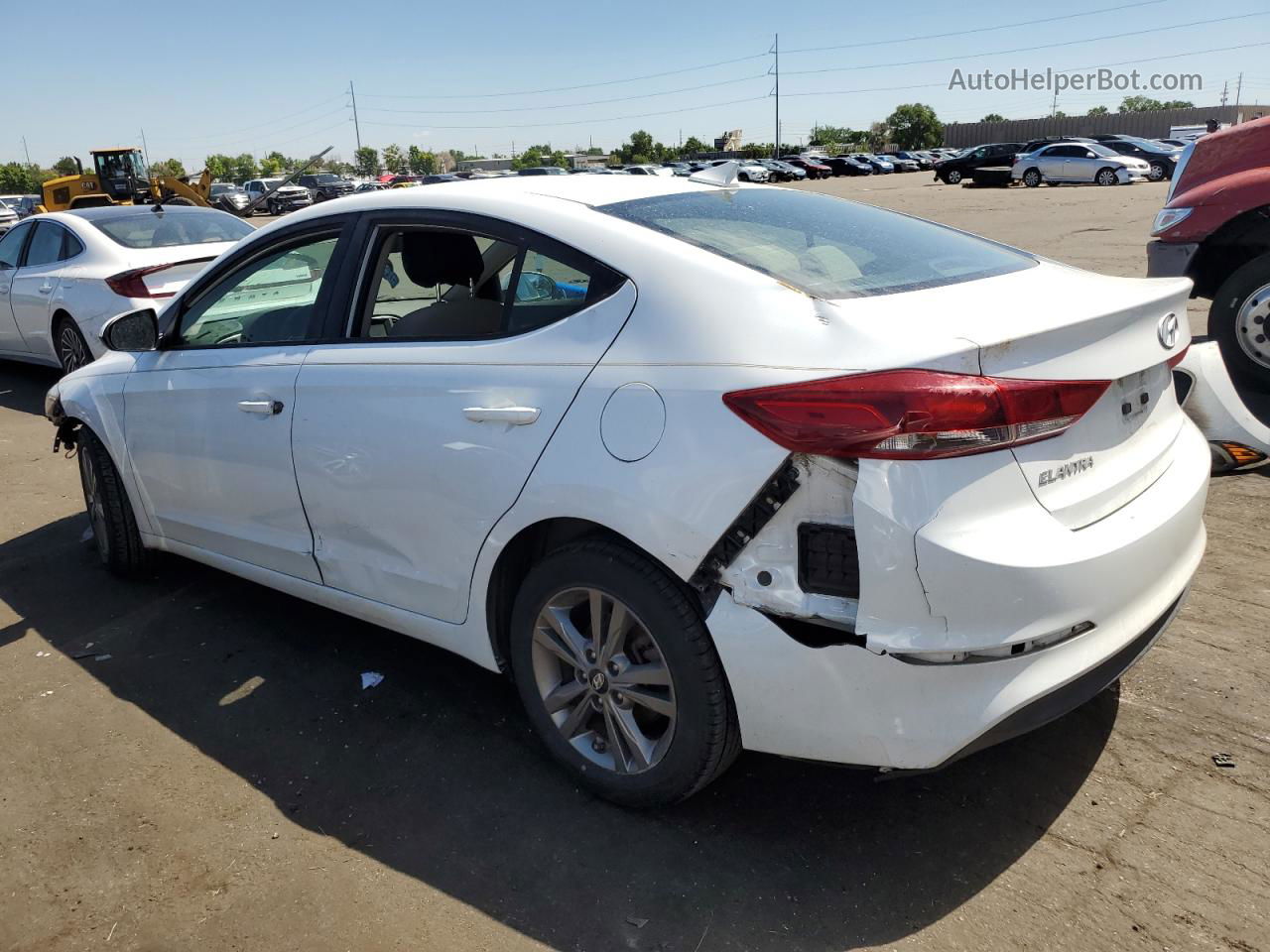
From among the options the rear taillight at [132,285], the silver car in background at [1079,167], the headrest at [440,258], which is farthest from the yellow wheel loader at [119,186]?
the silver car in background at [1079,167]

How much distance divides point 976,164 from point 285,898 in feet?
151

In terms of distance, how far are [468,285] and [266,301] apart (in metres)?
1.11

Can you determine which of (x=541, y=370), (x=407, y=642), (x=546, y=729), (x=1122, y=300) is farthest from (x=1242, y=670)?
(x=407, y=642)

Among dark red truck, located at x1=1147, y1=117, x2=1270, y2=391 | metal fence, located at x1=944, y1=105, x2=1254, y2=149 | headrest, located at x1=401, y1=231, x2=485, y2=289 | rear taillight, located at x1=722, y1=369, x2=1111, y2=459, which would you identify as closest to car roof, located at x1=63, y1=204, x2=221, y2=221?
headrest, located at x1=401, y1=231, x2=485, y2=289

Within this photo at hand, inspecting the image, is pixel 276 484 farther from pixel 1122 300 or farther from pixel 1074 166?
pixel 1074 166

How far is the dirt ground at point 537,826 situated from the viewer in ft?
8.17

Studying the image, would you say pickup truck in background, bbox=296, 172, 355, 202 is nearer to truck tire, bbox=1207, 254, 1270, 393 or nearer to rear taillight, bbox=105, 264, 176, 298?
rear taillight, bbox=105, 264, 176, 298

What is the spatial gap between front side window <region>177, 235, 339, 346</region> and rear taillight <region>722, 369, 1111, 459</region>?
203cm

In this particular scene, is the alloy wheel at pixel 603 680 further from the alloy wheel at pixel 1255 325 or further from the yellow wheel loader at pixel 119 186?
the yellow wheel loader at pixel 119 186

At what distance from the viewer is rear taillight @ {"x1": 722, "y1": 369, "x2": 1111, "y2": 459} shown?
88.4 inches

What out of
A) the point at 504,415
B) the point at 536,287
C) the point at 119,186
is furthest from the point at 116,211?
the point at 119,186

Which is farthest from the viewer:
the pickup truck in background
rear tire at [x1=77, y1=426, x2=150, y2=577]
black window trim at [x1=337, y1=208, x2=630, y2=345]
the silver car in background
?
the pickup truck in background

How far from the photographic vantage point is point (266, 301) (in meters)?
4.15

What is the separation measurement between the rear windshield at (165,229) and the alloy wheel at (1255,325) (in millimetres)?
7801
